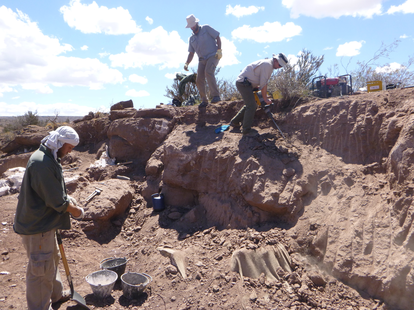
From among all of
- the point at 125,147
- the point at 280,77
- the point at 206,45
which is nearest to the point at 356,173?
the point at 280,77

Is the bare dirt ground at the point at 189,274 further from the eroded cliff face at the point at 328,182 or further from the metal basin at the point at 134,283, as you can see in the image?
the eroded cliff face at the point at 328,182

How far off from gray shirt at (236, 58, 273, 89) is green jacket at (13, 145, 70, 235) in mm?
3646

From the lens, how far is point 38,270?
3.13 meters

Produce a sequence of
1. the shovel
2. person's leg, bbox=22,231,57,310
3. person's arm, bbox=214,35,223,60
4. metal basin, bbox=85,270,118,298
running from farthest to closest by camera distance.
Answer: person's arm, bbox=214,35,223,60
metal basin, bbox=85,270,118,298
the shovel
person's leg, bbox=22,231,57,310

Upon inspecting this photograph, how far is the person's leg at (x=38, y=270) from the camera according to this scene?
3.14 meters

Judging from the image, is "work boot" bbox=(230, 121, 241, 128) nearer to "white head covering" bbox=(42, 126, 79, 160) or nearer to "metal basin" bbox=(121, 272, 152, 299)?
"metal basin" bbox=(121, 272, 152, 299)

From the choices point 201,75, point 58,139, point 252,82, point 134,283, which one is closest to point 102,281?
point 134,283

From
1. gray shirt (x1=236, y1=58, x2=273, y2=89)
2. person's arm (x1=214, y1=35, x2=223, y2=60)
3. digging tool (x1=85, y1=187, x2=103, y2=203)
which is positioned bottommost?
digging tool (x1=85, y1=187, x2=103, y2=203)

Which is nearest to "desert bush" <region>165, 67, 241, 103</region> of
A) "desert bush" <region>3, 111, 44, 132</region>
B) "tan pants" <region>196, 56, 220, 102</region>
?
"tan pants" <region>196, 56, 220, 102</region>

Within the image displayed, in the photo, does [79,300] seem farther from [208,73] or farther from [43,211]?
[208,73]

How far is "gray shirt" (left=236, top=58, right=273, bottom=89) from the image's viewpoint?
17.9 ft

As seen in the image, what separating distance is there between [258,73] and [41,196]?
3994 millimetres

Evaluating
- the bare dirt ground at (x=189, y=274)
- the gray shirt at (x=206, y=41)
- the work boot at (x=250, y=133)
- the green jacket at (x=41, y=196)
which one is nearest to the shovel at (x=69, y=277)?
the bare dirt ground at (x=189, y=274)

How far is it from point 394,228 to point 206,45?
506 centimetres
